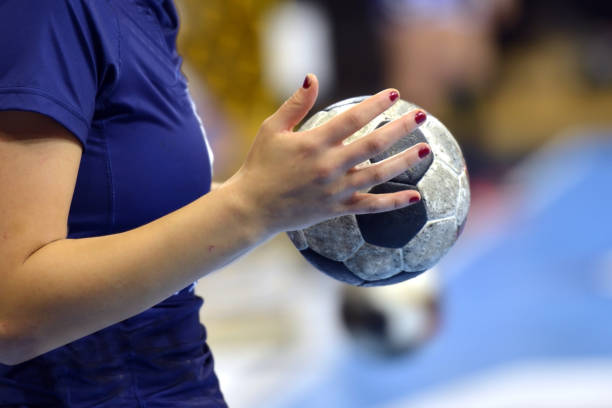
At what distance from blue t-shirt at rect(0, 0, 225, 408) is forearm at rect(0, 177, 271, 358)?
0.14 m

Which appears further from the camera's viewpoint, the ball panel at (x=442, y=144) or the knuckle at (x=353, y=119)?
the ball panel at (x=442, y=144)

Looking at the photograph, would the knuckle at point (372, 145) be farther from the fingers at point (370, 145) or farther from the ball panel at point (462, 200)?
the ball panel at point (462, 200)

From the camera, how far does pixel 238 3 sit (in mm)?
5395

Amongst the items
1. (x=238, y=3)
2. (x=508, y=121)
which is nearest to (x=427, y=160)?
(x=238, y=3)

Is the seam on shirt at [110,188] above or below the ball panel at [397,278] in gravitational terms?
above

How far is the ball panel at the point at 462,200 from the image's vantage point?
134 centimetres

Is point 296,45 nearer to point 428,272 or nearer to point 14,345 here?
point 428,272

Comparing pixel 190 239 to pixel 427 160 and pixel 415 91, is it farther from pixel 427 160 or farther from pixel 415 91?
pixel 415 91

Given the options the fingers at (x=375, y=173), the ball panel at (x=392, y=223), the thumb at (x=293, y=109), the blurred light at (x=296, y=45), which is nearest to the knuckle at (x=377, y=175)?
the fingers at (x=375, y=173)

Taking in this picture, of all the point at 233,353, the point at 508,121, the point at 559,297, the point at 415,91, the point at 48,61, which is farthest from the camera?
the point at 508,121

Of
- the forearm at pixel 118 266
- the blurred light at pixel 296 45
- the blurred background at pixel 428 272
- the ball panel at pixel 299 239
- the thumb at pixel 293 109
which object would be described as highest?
the blurred light at pixel 296 45

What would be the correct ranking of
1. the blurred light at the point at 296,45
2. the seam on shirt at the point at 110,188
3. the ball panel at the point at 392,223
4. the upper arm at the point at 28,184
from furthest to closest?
1. the blurred light at the point at 296,45
2. the ball panel at the point at 392,223
3. the seam on shirt at the point at 110,188
4. the upper arm at the point at 28,184

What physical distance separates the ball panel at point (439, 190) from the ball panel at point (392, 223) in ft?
0.06

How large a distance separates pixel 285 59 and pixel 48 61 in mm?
9934
